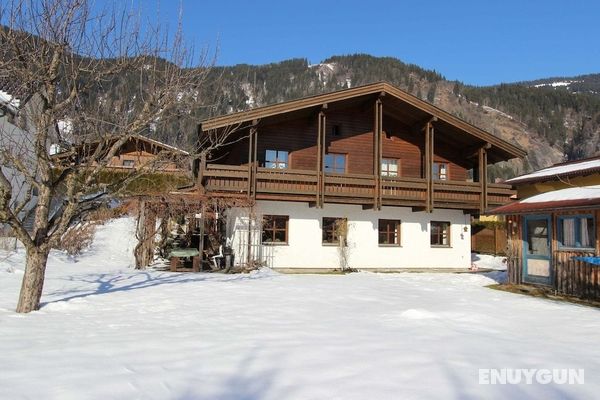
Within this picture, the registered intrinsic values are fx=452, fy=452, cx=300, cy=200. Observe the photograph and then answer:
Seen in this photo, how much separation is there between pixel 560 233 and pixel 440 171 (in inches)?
350

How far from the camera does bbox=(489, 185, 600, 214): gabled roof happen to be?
1053 centimetres

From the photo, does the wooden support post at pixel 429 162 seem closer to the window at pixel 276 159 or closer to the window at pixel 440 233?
the window at pixel 440 233

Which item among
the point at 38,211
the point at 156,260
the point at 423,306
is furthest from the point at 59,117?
the point at 156,260

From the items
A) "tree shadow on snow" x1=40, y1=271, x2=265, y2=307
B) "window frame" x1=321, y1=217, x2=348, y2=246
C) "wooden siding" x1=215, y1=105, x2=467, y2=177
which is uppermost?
"wooden siding" x1=215, y1=105, x2=467, y2=177

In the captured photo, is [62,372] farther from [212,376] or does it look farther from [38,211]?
[38,211]

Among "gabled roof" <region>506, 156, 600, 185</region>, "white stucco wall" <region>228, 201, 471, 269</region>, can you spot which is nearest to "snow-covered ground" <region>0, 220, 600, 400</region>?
"gabled roof" <region>506, 156, 600, 185</region>

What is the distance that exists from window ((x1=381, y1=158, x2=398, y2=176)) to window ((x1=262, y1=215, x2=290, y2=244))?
5143mm

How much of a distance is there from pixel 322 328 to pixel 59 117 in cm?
560

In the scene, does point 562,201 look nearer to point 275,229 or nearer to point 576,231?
point 576,231

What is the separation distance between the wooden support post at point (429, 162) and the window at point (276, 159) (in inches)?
224

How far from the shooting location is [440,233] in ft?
62.9

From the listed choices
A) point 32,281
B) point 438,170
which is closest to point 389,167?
point 438,170

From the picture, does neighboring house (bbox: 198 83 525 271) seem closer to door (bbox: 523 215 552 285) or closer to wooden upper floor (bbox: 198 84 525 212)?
wooden upper floor (bbox: 198 84 525 212)

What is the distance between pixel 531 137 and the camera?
106750mm
